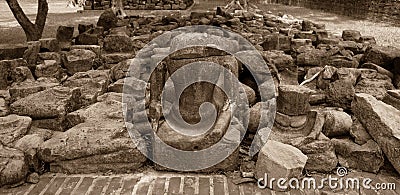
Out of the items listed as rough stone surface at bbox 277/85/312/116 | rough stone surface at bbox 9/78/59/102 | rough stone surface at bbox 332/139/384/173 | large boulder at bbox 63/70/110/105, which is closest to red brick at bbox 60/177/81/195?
large boulder at bbox 63/70/110/105

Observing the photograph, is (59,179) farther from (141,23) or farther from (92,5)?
(92,5)

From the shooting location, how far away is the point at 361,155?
12.0 feet

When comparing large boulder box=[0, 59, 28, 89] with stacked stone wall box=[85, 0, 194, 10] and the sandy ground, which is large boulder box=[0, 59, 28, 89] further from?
stacked stone wall box=[85, 0, 194, 10]

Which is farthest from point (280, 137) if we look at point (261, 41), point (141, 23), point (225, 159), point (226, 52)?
point (141, 23)

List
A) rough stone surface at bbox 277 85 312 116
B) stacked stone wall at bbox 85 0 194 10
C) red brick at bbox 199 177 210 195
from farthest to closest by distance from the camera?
stacked stone wall at bbox 85 0 194 10, rough stone surface at bbox 277 85 312 116, red brick at bbox 199 177 210 195

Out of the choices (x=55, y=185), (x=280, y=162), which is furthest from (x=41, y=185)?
(x=280, y=162)

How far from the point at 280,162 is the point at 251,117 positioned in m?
0.82

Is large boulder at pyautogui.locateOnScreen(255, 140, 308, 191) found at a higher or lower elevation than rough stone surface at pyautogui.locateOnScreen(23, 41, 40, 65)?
lower

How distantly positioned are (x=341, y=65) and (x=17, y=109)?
4.35m

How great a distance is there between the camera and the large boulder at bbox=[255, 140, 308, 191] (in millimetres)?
3301

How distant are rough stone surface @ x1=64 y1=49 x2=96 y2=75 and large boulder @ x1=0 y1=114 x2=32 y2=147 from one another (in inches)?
76.5

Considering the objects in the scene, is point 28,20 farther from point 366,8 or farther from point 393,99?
point 366,8

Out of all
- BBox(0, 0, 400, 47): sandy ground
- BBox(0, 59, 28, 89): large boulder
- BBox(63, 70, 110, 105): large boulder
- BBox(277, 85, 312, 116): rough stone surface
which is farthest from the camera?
BBox(0, 0, 400, 47): sandy ground

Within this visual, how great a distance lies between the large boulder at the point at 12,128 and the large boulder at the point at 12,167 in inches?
9.9
